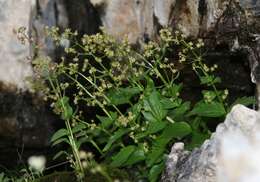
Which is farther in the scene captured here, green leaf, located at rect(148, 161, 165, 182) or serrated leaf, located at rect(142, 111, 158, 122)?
serrated leaf, located at rect(142, 111, 158, 122)

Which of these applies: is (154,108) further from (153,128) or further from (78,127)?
(78,127)

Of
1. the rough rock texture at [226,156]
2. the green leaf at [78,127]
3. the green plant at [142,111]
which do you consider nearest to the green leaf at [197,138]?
the green plant at [142,111]

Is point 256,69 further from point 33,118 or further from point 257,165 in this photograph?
point 257,165

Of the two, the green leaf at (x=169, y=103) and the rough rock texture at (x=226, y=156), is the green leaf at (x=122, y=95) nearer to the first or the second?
the green leaf at (x=169, y=103)

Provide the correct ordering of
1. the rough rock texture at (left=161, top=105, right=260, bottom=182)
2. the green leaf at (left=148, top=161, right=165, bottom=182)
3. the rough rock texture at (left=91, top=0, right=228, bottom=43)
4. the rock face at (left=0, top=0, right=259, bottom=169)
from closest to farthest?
the rough rock texture at (left=161, top=105, right=260, bottom=182), the green leaf at (left=148, top=161, right=165, bottom=182), the rough rock texture at (left=91, top=0, right=228, bottom=43), the rock face at (left=0, top=0, right=259, bottom=169)

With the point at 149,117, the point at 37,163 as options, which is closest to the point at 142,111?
the point at 149,117

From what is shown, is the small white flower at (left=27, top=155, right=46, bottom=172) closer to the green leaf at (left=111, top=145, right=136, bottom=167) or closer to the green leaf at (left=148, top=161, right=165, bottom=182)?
the green leaf at (left=111, top=145, right=136, bottom=167)

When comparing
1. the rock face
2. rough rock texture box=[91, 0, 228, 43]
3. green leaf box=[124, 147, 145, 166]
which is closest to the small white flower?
green leaf box=[124, 147, 145, 166]
